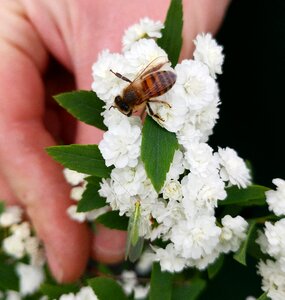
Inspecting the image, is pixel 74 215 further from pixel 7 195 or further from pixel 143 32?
pixel 143 32

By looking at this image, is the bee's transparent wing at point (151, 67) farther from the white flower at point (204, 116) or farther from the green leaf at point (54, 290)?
the green leaf at point (54, 290)

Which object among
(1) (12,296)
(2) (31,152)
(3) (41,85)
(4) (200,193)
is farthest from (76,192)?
(4) (200,193)

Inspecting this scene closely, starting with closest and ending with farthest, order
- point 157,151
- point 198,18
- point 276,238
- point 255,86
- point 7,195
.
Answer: point 157,151 < point 276,238 < point 198,18 < point 7,195 < point 255,86

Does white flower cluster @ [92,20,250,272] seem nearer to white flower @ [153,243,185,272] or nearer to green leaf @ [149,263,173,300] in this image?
white flower @ [153,243,185,272]

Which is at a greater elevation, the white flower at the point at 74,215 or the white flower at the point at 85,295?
the white flower at the point at 74,215

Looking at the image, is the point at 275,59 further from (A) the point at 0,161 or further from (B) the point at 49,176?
(A) the point at 0,161

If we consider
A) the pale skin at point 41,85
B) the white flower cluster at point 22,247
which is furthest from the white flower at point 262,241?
the white flower cluster at point 22,247

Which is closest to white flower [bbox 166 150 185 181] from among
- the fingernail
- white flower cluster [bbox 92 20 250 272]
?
white flower cluster [bbox 92 20 250 272]
